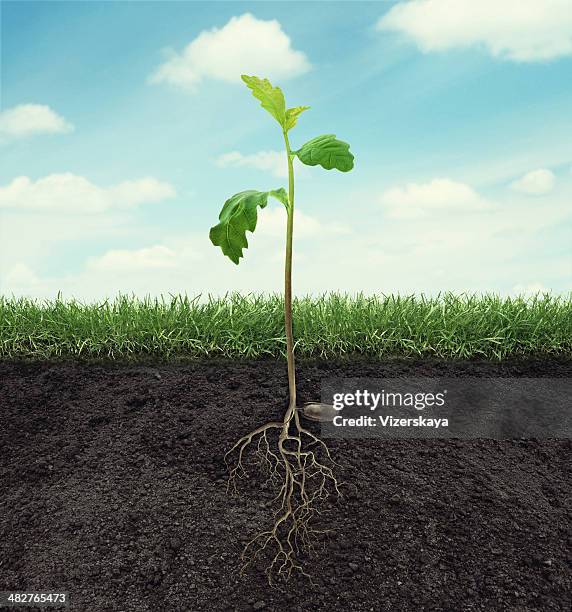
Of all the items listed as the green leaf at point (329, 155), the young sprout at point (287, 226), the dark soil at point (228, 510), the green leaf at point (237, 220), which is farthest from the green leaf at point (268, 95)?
the dark soil at point (228, 510)

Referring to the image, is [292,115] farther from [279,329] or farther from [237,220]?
[279,329]

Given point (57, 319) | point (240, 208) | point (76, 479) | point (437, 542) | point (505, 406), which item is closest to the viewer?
point (240, 208)

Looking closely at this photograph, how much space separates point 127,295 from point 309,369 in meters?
1.67

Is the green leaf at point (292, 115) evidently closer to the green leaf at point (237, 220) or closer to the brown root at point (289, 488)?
the green leaf at point (237, 220)

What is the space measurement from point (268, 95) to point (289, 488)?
1619 millimetres

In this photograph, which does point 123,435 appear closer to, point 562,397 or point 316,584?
point 316,584

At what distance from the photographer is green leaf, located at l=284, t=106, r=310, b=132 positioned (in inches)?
96.6

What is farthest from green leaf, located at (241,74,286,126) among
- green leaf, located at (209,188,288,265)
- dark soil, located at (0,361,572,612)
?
dark soil, located at (0,361,572,612)

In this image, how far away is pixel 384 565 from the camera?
247 centimetres

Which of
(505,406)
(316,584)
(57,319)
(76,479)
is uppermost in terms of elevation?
(57,319)

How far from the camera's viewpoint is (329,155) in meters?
2.38

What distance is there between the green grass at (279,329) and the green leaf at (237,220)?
57.2 inches

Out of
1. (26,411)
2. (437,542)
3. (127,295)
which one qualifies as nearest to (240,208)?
(437,542)

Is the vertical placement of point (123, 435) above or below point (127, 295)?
below
